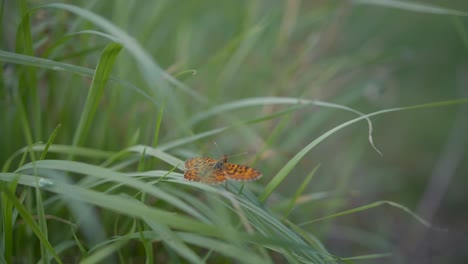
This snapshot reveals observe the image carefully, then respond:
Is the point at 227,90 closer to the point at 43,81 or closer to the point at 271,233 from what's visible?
the point at 43,81

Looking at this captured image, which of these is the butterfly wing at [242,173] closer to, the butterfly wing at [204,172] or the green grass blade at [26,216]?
the butterfly wing at [204,172]

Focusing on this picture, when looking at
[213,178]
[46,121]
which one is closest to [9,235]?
[213,178]

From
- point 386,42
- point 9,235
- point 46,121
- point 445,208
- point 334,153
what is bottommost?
point 445,208

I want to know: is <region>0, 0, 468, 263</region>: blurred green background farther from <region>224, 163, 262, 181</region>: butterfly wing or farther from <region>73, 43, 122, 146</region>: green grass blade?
<region>224, 163, 262, 181</region>: butterfly wing

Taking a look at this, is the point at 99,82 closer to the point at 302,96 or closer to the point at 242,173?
the point at 242,173

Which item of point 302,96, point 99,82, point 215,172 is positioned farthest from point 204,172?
point 302,96

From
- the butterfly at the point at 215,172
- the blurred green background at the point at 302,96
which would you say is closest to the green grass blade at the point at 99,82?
the blurred green background at the point at 302,96
